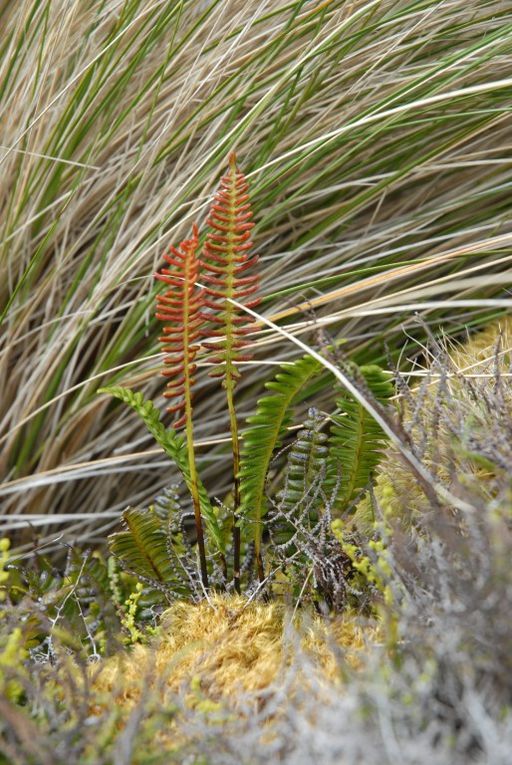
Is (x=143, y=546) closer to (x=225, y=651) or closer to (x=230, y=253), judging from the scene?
(x=225, y=651)

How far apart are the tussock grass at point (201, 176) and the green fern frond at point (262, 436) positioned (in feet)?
1.06

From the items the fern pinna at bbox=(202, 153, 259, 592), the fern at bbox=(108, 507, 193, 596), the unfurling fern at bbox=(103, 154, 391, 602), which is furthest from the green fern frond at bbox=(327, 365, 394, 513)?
the fern at bbox=(108, 507, 193, 596)

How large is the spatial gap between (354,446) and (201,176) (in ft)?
1.87

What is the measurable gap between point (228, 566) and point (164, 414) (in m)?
0.47

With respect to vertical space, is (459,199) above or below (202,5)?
below

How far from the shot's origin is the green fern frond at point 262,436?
101 cm

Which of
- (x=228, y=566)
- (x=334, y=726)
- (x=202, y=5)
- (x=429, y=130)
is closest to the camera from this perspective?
(x=334, y=726)

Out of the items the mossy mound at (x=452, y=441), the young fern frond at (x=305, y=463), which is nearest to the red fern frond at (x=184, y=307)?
the young fern frond at (x=305, y=463)

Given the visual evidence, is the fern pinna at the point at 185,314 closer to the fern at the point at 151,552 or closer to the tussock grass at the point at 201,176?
the fern at the point at 151,552

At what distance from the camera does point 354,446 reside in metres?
1.04

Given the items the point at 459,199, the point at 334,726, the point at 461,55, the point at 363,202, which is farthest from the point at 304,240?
the point at 334,726

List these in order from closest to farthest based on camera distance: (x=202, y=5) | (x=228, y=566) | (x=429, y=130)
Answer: (x=228, y=566) → (x=429, y=130) → (x=202, y=5)

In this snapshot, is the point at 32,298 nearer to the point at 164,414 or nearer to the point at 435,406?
the point at 164,414

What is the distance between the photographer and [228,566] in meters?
1.17
